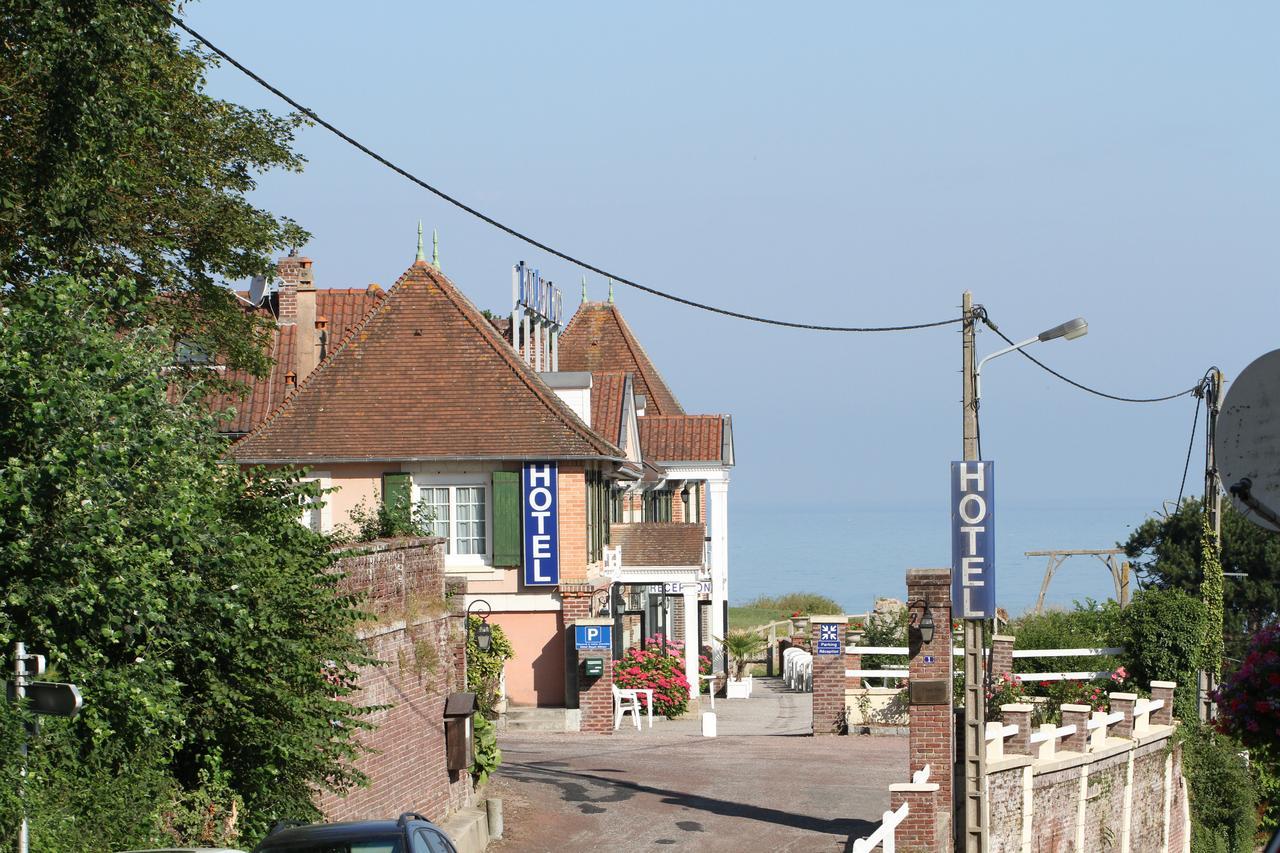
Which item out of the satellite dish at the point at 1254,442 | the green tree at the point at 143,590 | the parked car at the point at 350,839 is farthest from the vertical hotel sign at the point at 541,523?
the satellite dish at the point at 1254,442

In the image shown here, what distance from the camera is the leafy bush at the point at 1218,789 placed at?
85.0 feet

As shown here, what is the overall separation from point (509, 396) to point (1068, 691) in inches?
477

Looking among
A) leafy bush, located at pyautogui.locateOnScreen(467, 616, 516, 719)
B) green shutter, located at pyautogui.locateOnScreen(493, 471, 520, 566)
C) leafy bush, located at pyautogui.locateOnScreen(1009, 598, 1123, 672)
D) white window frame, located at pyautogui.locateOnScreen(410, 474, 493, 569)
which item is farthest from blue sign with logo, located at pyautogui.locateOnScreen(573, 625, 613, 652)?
leafy bush, located at pyautogui.locateOnScreen(1009, 598, 1123, 672)

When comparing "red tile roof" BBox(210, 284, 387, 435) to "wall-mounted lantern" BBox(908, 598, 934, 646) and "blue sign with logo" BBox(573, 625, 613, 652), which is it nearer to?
"blue sign with logo" BBox(573, 625, 613, 652)

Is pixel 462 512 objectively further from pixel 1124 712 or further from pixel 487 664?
pixel 1124 712

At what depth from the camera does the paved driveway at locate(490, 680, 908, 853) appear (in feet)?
66.6

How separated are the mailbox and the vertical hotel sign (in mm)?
11225

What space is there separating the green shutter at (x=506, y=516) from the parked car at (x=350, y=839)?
19688 millimetres

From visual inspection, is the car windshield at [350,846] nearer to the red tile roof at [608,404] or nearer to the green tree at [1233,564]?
the red tile roof at [608,404]

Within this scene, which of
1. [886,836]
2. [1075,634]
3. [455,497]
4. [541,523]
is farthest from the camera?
[455,497]

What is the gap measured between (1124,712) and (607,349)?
30.4m

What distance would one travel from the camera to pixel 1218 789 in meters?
26.4

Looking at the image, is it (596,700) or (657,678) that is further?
(657,678)

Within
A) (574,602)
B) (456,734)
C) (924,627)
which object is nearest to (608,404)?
(574,602)
